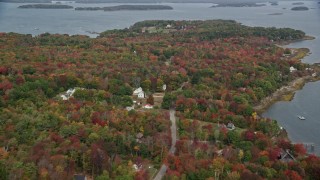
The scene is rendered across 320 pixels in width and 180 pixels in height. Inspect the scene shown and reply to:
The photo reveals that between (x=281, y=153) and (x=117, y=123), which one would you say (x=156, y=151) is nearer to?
(x=117, y=123)

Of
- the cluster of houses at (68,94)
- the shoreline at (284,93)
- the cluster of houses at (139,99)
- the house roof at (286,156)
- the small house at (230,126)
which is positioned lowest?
the shoreline at (284,93)

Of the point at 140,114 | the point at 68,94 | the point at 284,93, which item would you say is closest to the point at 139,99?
the point at 68,94

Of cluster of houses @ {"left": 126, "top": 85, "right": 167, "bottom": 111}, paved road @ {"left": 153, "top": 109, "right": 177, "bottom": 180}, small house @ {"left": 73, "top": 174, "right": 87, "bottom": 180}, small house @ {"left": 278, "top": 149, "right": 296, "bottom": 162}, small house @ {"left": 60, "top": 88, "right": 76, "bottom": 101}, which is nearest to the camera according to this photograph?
small house @ {"left": 73, "top": 174, "right": 87, "bottom": 180}

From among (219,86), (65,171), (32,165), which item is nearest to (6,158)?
(32,165)

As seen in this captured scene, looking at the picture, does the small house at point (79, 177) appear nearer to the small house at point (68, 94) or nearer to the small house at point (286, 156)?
the small house at point (286, 156)

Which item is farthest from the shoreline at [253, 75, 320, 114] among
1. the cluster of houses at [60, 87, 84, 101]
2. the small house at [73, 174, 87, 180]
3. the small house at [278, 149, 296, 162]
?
the small house at [73, 174, 87, 180]

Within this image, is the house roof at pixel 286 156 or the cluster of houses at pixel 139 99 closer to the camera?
the house roof at pixel 286 156

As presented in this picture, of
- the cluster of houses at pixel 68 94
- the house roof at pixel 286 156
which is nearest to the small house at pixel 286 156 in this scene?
the house roof at pixel 286 156

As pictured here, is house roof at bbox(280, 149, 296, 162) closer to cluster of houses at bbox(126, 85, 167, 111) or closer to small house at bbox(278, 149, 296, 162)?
small house at bbox(278, 149, 296, 162)

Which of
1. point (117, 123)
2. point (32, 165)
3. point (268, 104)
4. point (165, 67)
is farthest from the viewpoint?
point (165, 67)

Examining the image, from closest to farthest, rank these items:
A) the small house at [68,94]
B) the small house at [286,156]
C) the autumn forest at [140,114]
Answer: the autumn forest at [140,114], the small house at [286,156], the small house at [68,94]

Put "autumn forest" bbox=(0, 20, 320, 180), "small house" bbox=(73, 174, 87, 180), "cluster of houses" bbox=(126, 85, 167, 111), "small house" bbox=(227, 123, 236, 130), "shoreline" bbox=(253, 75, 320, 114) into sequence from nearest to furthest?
"small house" bbox=(73, 174, 87, 180), "autumn forest" bbox=(0, 20, 320, 180), "small house" bbox=(227, 123, 236, 130), "cluster of houses" bbox=(126, 85, 167, 111), "shoreline" bbox=(253, 75, 320, 114)
